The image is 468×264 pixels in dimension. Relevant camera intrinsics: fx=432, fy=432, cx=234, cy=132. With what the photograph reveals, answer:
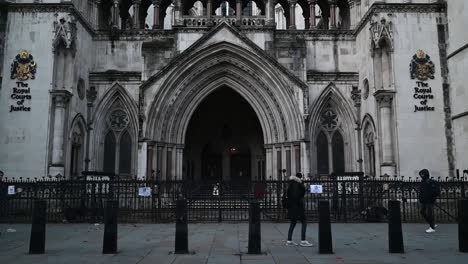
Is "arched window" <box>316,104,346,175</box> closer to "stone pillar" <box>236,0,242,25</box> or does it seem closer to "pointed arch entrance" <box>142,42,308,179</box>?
"pointed arch entrance" <box>142,42,308,179</box>

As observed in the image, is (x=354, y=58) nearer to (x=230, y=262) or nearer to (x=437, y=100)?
(x=437, y=100)

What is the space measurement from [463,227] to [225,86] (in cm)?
1900

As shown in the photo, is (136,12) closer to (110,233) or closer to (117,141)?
(117,141)

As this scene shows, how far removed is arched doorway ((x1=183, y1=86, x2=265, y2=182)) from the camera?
32.3 meters

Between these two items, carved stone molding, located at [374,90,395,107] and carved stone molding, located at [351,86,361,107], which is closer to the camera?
carved stone molding, located at [374,90,395,107]

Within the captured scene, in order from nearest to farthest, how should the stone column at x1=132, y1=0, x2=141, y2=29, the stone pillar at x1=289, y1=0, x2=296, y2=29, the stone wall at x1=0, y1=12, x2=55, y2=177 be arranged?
1. the stone wall at x1=0, y1=12, x2=55, y2=177
2. the stone pillar at x1=289, y1=0, x2=296, y2=29
3. the stone column at x1=132, y1=0, x2=141, y2=29

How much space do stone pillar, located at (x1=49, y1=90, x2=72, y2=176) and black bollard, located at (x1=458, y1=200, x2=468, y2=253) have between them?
1886cm

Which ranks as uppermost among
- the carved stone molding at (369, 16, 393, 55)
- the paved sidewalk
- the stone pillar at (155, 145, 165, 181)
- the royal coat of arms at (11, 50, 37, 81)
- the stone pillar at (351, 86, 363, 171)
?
the carved stone molding at (369, 16, 393, 55)

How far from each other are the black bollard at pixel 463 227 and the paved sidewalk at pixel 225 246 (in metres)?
0.23

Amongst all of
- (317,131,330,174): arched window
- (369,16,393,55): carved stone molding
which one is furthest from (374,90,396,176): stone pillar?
(317,131,330,174): arched window

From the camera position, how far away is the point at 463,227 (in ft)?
33.4

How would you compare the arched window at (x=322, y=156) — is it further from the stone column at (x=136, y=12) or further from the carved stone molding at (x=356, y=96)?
the stone column at (x=136, y=12)

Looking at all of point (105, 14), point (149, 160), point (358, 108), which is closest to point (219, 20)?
point (105, 14)

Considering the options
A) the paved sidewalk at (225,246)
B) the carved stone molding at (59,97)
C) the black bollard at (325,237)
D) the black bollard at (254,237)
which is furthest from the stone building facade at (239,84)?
the black bollard at (254,237)
